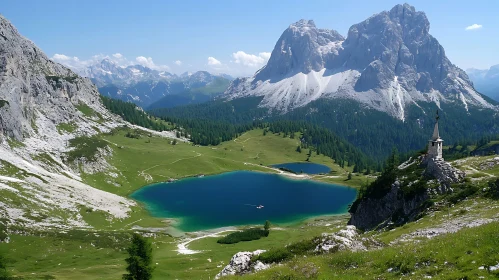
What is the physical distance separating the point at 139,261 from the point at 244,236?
2616 inches

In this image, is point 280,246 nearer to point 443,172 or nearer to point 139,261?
point 139,261

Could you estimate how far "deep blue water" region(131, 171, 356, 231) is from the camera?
13888cm

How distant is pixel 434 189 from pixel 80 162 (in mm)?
159388

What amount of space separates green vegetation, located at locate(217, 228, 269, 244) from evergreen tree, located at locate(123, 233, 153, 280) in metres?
58.7

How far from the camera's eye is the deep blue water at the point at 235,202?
139 m

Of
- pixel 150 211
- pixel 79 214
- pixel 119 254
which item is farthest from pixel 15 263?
pixel 150 211

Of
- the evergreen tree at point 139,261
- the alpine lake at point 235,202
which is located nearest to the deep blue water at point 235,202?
the alpine lake at point 235,202

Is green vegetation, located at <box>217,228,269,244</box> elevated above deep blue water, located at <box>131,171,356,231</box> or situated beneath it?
situated beneath

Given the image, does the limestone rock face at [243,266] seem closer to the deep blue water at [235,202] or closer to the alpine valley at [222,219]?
the alpine valley at [222,219]

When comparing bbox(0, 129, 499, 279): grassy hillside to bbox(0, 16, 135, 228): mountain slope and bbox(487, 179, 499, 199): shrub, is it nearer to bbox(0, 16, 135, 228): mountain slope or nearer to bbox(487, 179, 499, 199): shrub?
bbox(487, 179, 499, 199): shrub

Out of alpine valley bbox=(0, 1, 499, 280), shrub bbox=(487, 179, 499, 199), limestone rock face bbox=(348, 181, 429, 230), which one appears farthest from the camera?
limestone rock face bbox=(348, 181, 429, 230)

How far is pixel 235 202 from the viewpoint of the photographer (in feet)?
531

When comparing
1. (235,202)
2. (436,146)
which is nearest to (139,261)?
(436,146)

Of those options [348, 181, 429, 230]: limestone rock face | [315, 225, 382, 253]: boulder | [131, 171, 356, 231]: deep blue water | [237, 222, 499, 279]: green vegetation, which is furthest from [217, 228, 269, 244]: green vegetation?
[237, 222, 499, 279]: green vegetation
